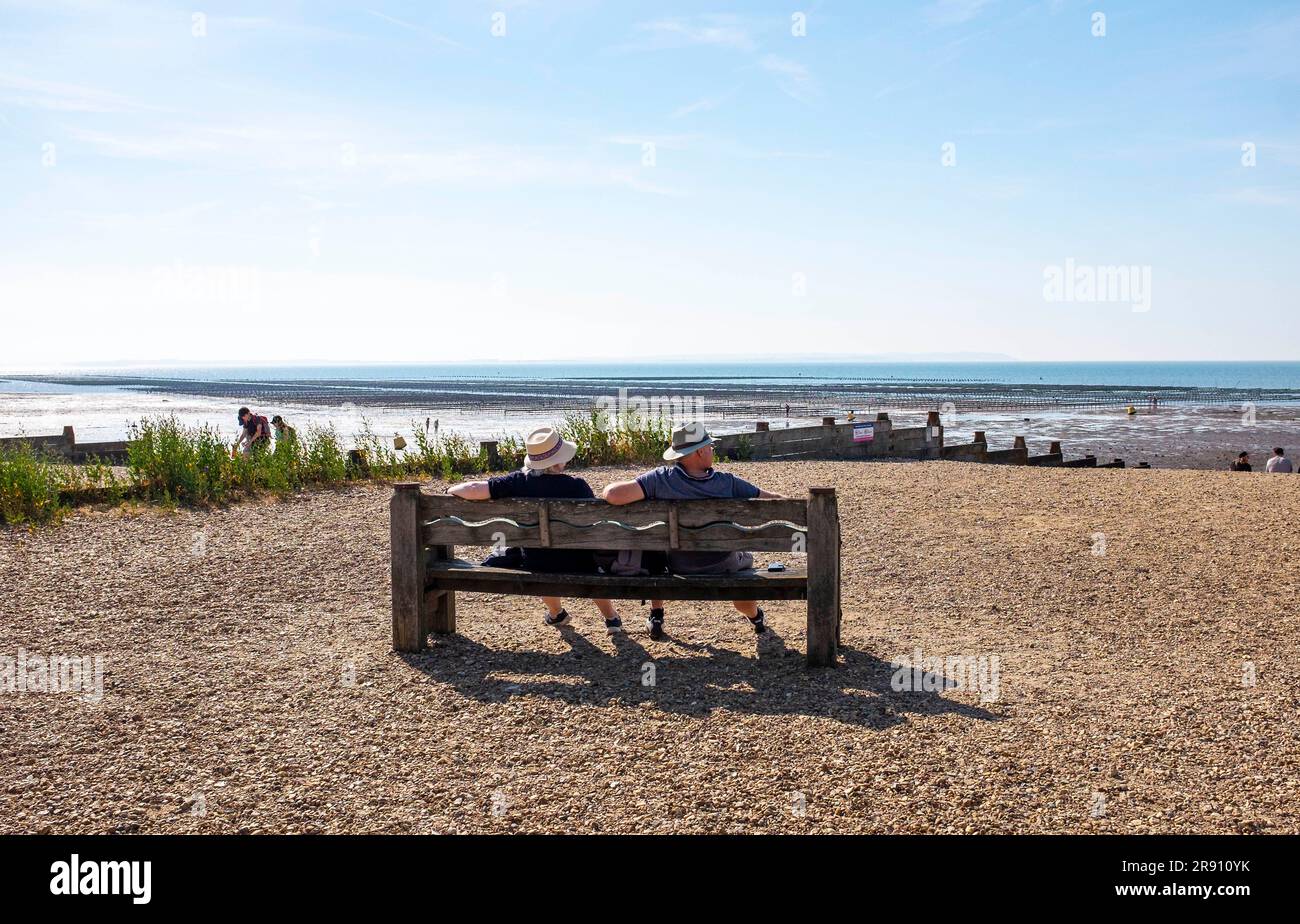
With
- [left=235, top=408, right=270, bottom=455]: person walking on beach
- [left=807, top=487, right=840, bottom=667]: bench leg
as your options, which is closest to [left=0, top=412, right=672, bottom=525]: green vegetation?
[left=235, top=408, right=270, bottom=455]: person walking on beach

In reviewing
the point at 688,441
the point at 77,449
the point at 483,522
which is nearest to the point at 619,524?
the point at 688,441

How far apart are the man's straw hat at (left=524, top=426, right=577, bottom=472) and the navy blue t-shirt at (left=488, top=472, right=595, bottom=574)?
82mm

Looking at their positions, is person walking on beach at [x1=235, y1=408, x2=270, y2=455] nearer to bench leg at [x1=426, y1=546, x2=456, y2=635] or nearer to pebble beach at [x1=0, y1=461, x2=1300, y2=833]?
pebble beach at [x1=0, y1=461, x2=1300, y2=833]

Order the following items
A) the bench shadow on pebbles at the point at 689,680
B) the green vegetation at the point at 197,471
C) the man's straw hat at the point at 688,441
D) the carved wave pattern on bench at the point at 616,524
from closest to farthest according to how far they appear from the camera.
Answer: the bench shadow on pebbles at the point at 689,680
the carved wave pattern on bench at the point at 616,524
the man's straw hat at the point at 688,441
the green vegetation at the point at 197,471

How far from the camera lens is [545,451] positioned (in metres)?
6.88

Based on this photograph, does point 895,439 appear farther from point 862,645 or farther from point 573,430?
point 862,645

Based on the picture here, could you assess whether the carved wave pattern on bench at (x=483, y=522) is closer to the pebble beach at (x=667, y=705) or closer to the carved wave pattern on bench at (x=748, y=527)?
the pebble beach at (x=667, y=705)

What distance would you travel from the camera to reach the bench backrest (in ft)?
20.7

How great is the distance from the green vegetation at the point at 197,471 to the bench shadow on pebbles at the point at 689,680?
7593 millimetres

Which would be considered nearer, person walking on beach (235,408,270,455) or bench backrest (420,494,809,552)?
bench backrest (420,494,809,552)

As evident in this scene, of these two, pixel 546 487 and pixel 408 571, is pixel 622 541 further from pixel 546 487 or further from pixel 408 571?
pixel 408 571

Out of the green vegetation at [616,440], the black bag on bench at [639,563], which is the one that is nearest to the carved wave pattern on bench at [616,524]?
the black bag on bench at [639,563]

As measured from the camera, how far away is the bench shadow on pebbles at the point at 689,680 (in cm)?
554

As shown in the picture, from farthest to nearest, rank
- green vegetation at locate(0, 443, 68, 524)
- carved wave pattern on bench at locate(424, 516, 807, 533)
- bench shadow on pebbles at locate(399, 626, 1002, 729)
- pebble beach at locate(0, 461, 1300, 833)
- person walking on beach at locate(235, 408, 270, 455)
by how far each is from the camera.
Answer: person walking on beach at locate(235, 408, 270, 455) < green vegetation at locate(0, 443, 68, 524) < carved wave pattern on bench at locate(424, 516, 807, 533) < bench shadow on pebbles at locate(399, 626, 1002, 729) < pebble beach at locate(0, 461, 1300, 833)
